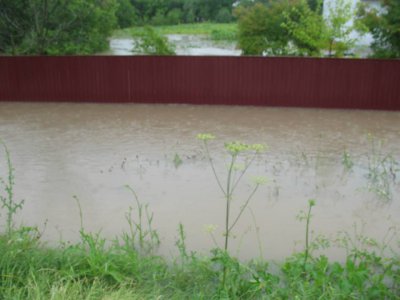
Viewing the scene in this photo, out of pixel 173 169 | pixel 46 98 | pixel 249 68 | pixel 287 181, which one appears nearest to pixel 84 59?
pixel 46 98

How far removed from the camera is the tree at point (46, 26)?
1725 cm

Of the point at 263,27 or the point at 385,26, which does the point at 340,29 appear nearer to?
the point at 385,26

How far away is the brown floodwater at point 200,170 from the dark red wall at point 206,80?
54 cm

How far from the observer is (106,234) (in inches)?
229

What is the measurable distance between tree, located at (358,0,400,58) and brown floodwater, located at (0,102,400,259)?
3813 mm

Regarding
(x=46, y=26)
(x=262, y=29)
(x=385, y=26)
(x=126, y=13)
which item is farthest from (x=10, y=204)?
(x=126, y=13)

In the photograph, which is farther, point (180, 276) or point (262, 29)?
point (262, 29)

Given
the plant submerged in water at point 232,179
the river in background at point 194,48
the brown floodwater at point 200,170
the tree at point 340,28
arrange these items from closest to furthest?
the plant submerged in water at point 232,179
the brown floodwater at point 200,170
the tree at point 340,28
the river in background at point 194,48

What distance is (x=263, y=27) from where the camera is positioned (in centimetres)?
1930

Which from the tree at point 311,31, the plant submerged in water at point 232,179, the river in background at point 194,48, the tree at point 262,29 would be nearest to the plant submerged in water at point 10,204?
the plant submerged in water at point 232,179

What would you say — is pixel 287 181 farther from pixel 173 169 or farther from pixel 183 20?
pixel 183 20

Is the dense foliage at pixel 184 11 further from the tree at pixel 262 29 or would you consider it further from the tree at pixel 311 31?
the tree at pixel 311 31

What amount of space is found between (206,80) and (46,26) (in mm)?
7920

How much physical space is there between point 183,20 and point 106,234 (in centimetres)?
5238
